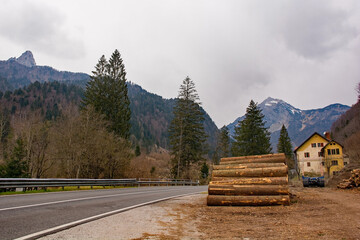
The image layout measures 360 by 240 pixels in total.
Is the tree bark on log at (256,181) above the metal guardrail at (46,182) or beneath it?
above

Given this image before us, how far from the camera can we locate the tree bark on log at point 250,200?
8.91m

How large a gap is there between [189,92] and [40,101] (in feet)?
360

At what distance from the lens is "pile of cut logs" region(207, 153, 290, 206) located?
902 centimetres

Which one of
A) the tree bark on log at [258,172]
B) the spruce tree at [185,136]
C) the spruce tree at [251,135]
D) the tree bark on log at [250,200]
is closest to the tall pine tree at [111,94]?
the spruce tree at [185,136]

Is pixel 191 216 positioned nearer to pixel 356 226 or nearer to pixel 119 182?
pixel 356 226

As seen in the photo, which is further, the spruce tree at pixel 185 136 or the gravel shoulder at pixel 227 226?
the spruce tree at pixel 185 136

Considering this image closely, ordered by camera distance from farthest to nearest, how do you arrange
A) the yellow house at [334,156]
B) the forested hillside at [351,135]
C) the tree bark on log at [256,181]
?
the yellow house at [334,156] < the forested hillside at [351,135] < the tree bark on log at [256,181]

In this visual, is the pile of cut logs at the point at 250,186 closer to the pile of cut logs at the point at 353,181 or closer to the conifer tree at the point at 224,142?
the pile of cut logs at the point at 353,181

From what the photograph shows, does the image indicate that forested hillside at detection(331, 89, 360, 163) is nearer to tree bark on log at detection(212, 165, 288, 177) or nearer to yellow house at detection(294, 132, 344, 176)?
yellow house at detection(294, 132, 344, 176)

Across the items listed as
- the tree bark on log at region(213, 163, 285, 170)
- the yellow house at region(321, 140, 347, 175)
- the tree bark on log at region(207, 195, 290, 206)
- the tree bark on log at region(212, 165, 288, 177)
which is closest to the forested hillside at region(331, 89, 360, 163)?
the yellow house at region(321, 140, 347, 175)

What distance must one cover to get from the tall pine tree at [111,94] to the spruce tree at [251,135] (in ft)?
60.4

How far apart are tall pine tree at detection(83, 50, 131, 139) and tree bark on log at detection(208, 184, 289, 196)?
24157 millimetres

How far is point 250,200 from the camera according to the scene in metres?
9.01

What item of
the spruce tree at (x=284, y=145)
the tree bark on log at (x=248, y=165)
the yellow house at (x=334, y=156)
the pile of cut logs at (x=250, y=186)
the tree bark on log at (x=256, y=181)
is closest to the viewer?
the pile of cut logs at (x=250, y=186)
